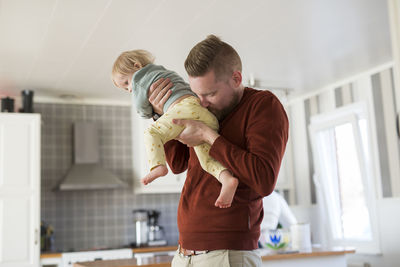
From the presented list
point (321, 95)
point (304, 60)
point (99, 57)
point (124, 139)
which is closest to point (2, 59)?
point (99, 57)

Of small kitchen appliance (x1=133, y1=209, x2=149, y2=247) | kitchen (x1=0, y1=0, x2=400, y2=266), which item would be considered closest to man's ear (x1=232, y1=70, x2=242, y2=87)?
kitchen (x1=0, y1=0, x2=400, y2=266)

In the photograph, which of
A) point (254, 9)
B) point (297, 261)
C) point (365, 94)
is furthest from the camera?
point (365, 94)

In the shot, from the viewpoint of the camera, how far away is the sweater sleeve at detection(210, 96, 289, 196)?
1.21 meters

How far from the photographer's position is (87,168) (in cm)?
539

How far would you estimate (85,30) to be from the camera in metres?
3.66

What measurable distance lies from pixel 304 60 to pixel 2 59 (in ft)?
8.42

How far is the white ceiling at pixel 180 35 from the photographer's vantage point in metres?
3.32

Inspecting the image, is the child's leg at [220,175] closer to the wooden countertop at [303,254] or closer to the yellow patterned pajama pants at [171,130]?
the yellow patterned pajama pants at [171,130]

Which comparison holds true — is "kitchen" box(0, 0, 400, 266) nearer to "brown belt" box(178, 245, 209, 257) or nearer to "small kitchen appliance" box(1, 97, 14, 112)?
"small kitchen appliance" box(1, 97, 14, 112)

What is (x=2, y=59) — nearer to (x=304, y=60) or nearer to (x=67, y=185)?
(x=67, y=185)

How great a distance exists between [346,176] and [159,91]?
14.1 ft

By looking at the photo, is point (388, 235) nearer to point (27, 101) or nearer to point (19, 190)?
point (19, 190)

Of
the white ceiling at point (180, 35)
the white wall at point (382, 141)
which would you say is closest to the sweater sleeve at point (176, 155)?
the white ceiling at point (180, 35)

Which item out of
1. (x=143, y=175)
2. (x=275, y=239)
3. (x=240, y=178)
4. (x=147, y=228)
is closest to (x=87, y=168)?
(x=143, y=175)
